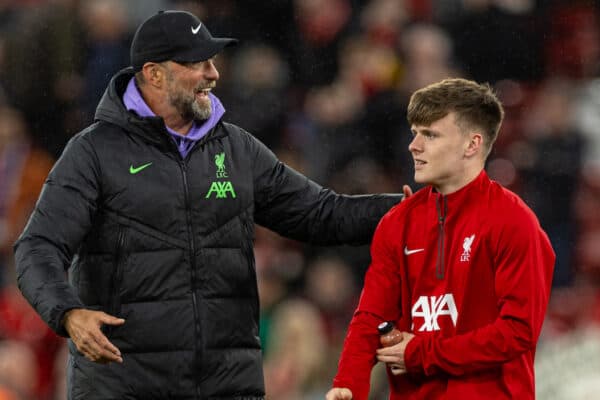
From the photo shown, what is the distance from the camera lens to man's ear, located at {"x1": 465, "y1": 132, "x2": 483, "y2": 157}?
10.4ft

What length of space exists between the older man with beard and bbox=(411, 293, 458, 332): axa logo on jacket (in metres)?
0.58

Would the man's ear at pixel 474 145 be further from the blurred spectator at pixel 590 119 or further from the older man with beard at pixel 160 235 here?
the blurred spectator at pixel 590 119

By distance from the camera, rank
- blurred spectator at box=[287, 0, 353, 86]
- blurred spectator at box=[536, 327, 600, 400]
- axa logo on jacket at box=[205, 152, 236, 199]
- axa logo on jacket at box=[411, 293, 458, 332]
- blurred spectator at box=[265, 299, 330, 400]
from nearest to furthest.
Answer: axa logo on jacket at box=[411, 293, 458, 332] < axa logo on jacket at box=[205, 152, 236, 199] < blurred spectator at box=[536, 327, 600, 400] < blurred spectator at box=[265, 299, 330, 400] < blurred spectator at box=[287, 0, 353, 86]

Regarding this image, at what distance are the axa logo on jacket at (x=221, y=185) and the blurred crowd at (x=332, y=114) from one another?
220 cm

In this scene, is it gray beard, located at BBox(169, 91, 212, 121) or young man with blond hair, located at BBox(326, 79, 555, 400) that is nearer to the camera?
young man with blond hair, located at BBox(326, 79, 555, 400)

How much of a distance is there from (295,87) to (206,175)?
2.75 m

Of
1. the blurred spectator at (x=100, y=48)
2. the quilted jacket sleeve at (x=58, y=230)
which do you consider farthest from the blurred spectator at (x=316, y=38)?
the quilted jacket sleeve at (x=58, y=230)

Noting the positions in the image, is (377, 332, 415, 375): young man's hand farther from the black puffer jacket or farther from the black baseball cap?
the black baseball cap

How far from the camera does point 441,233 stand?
124 inches

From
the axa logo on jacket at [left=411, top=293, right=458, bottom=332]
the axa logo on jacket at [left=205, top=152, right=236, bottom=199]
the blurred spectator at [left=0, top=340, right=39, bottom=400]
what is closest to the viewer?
the axa logo on jacket at [left=411, top=293, right=458, bottom=332]

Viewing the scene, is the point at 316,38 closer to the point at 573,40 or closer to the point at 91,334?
the point at 573,40

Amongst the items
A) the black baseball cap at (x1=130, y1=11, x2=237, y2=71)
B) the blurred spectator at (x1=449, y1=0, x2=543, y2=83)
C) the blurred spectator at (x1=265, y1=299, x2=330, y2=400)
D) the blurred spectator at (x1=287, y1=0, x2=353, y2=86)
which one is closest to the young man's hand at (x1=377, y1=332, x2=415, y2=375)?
the black baseball cap at (x1=130, y1=11, x2=237, y2=71)

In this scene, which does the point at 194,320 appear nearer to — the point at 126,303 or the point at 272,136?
the point at 126,303

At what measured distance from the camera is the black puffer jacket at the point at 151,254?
3328mm
